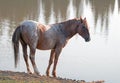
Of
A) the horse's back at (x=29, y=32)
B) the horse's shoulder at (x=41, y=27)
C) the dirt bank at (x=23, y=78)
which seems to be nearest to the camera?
the dirt bank at (x=23, y=78)

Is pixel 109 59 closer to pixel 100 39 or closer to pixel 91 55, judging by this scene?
pixel 91 55

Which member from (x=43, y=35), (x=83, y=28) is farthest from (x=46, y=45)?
(x=83, y=28)

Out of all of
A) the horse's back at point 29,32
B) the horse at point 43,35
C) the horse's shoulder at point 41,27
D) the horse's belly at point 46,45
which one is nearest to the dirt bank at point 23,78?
the horse at point 43,35

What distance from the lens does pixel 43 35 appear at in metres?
12.3

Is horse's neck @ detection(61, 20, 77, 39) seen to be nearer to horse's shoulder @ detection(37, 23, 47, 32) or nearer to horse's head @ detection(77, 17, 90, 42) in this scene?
horse's head @ detection(77, 17, 90, 42)

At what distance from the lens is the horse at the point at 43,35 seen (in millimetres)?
11906

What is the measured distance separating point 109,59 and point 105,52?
1.62 meters

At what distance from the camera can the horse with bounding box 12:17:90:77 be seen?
39.1 ft

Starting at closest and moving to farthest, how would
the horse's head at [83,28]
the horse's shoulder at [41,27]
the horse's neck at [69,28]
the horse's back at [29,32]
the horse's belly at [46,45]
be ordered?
the horse's back at [29,32]
the horse's shoulder at [41,27]
the horse's belly at [46,45]
the horse's head at [83,28]
the horse's neck at [69,28]

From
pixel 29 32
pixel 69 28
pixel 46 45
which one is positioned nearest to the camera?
pixel 29 32

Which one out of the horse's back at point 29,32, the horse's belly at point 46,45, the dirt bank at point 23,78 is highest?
the horse's back at point 29,32

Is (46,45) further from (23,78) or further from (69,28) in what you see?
(23,78)

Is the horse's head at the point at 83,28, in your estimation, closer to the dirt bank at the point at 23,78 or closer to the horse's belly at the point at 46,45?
the horse's belly at the point at 46,45

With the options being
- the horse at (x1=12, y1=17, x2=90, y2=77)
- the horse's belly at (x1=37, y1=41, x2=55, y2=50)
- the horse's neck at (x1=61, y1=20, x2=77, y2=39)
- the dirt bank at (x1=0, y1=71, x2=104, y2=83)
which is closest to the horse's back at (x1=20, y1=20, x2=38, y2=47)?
the horse at (x1=12, y1=17, x2=90, y2=77)
